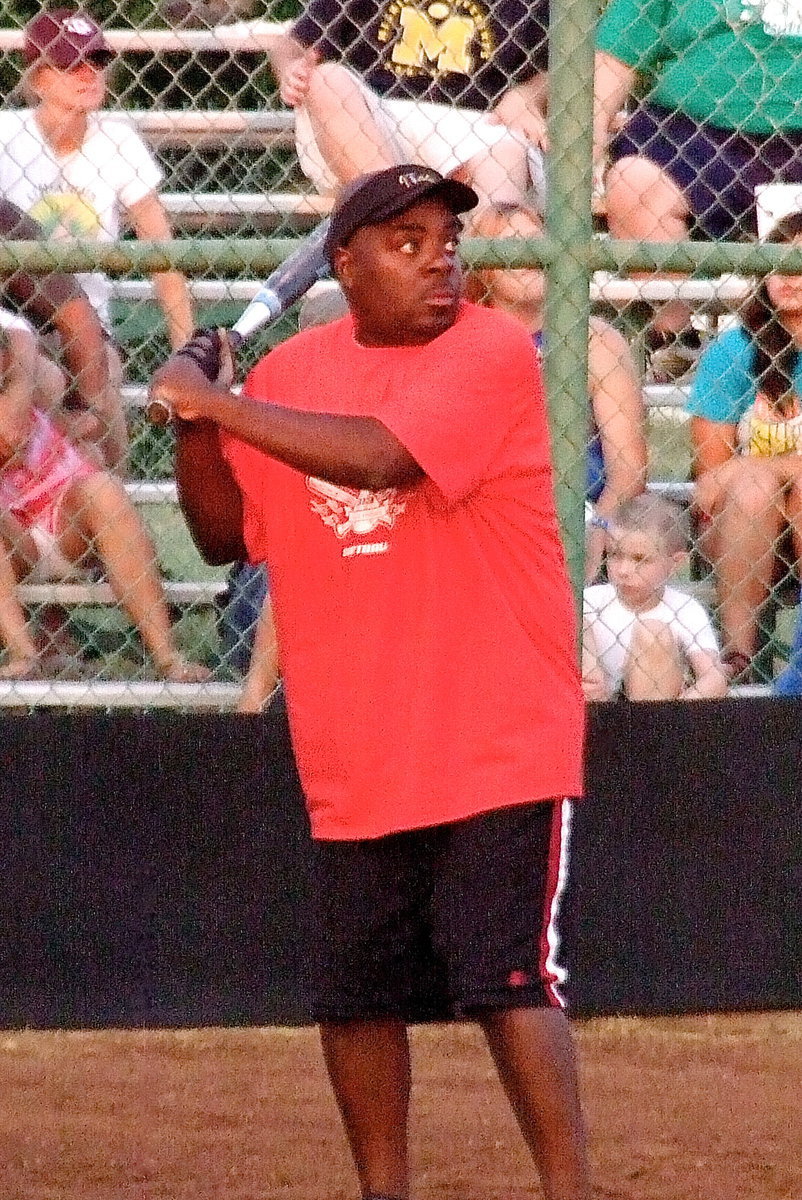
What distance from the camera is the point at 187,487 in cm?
301

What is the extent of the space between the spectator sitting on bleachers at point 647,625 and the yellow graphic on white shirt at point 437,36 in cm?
148

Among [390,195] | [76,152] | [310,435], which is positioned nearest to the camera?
[310,435]

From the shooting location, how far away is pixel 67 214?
5.43 meters

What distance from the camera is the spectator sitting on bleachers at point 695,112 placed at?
5070 mm

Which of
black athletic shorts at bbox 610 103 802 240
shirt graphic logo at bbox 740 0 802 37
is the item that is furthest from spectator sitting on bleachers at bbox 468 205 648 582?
shirt graphic logo at bbox 740 0 802 37

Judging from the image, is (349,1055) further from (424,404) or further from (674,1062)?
(674,1062)

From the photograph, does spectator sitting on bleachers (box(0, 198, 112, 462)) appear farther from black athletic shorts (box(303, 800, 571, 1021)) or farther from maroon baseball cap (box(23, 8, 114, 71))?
black athletic shorts (box(303, 800, 571, 1021))

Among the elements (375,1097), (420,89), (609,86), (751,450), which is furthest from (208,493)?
(420,89)

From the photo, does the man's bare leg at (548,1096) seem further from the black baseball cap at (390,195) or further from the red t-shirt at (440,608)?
the black baseball cap at (390,195)

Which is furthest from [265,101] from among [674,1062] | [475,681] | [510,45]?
[475,681]

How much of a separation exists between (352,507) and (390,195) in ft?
1.57

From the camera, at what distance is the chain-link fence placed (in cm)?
449

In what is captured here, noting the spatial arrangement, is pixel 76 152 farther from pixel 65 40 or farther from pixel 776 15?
pixel 776 15

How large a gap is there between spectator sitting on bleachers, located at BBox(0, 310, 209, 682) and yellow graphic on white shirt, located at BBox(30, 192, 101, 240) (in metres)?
0.49
